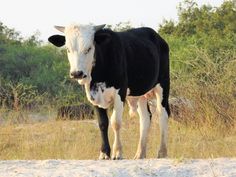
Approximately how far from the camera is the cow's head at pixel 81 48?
8348 millimetres

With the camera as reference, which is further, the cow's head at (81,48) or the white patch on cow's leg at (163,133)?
the white patch on cow's leg at (163,133)

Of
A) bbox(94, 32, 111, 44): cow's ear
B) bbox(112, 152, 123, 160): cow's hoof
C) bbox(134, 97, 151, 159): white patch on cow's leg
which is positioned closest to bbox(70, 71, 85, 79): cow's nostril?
bbox(94, 32, 111, 44): cow's ear

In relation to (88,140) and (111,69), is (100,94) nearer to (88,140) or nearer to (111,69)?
(111,69)

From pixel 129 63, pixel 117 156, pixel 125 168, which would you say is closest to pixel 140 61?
pixel 129 63

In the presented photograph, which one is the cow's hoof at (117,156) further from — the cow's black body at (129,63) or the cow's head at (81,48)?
the cow's head at (81,48)

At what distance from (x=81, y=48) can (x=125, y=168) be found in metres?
1.86

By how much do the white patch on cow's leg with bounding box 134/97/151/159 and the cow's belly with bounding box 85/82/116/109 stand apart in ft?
4.46

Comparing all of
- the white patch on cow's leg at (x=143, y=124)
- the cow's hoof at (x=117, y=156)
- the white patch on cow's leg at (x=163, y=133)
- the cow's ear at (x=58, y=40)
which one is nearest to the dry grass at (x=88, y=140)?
the white patch on cow's leg at (x=163, y=133)

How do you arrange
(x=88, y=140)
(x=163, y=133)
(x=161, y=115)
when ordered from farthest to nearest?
(x=88, y=140) → (x=161, y=115) → (x=163, y=133)

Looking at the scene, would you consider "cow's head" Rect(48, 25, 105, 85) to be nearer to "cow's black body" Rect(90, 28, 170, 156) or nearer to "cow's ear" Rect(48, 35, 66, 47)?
"cow's black body" Rect(90, 28, 170, 156)

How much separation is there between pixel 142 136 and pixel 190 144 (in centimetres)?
289

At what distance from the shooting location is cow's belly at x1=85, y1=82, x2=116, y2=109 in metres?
8.70

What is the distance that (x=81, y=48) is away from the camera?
27.8 feet

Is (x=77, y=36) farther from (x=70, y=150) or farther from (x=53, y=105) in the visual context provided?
(x=53, y=105)
